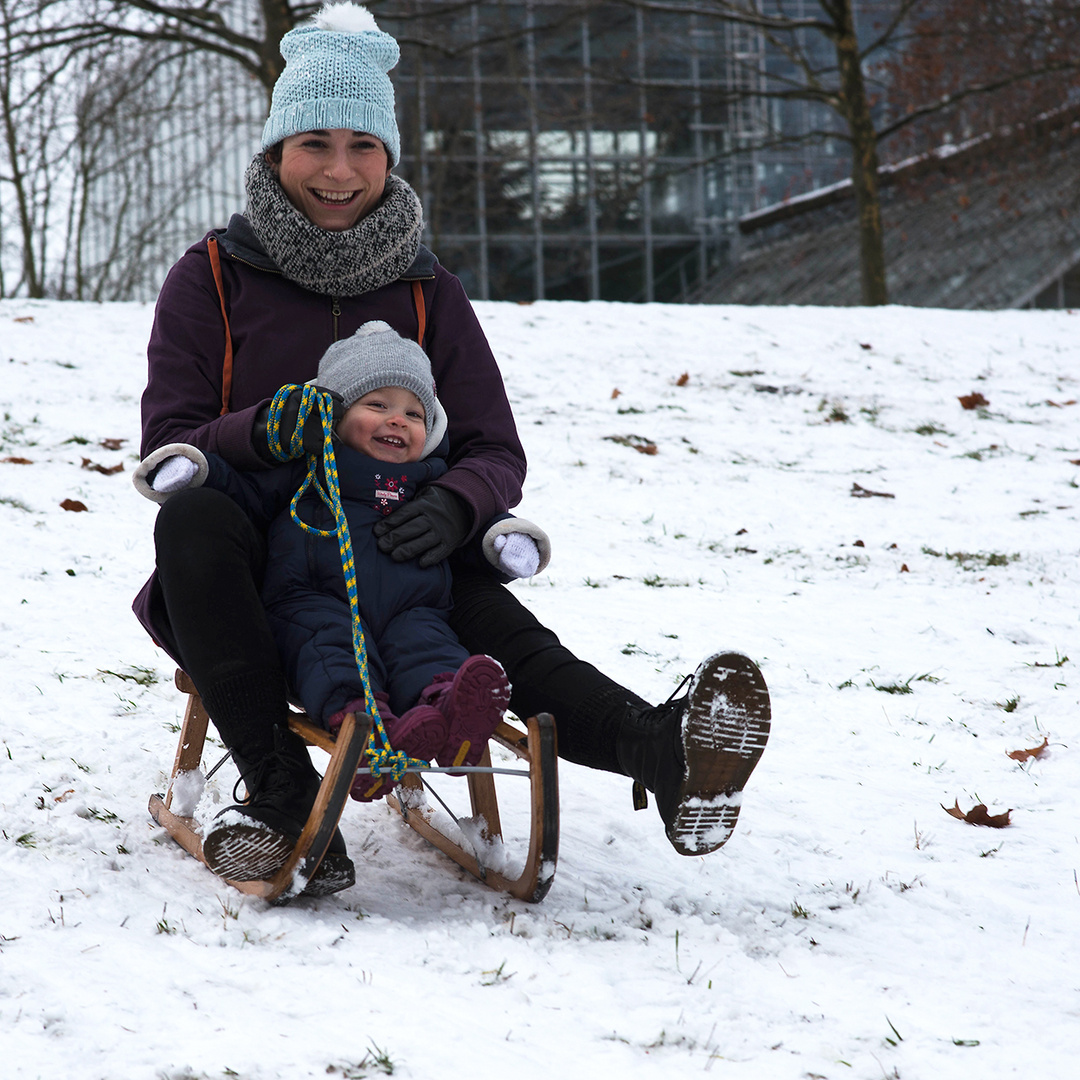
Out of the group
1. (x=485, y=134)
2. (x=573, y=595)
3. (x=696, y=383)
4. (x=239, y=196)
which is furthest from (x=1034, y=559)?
(x=239, y=196)

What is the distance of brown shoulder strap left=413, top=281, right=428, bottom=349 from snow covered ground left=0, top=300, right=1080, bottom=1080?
1189 mm

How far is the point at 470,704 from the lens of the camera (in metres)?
2.08

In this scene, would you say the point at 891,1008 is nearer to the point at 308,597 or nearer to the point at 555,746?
the point at 555,746

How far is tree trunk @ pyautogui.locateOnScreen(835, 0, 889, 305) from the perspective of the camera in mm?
13398

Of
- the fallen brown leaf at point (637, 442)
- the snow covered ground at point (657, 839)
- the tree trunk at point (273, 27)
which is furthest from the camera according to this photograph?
the tree trunk at point (273, 27)

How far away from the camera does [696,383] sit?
27.6 ft

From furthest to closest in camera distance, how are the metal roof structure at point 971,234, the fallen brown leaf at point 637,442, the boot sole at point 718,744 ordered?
1. the metal roof structure at point 971,234
2. the fallen brown leaf at point 637,442
3. the boot sole at point 718,744

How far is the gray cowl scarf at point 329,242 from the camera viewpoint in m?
2.59

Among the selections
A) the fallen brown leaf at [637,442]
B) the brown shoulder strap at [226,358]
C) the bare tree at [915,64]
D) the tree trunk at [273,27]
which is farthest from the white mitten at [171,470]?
the bare tree at [915,64]

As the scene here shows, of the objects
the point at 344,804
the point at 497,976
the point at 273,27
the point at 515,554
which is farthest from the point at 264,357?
the point at 273,27

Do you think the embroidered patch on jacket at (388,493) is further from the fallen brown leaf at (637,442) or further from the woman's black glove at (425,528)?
the fallen brown leaf at (637,442)

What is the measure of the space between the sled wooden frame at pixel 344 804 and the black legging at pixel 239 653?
95 millimetres

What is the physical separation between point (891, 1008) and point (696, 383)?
6725 mm

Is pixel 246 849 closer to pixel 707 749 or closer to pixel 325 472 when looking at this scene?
pixel 325 472
